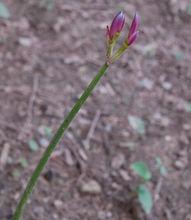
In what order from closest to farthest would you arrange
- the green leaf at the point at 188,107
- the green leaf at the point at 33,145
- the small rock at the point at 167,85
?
the green leaf at the point at 33,145 → the green leaf at the point at 188,107 → the small rock at the point at 167,85

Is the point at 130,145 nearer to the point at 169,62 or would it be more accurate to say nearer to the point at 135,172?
A: the point at 135,172

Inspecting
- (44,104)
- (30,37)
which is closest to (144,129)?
(44,104)

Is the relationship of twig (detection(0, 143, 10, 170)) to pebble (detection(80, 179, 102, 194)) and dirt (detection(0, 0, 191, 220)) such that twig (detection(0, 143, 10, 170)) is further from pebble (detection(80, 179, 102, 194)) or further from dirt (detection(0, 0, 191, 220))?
pebble (detection(80, 179, 102, 194))

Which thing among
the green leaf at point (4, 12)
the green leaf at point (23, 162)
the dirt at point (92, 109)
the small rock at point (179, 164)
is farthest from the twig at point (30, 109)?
the small rock at point (179, 164)

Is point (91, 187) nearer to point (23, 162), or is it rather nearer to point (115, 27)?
point (23, 162)

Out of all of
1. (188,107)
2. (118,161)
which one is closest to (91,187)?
(118,161)

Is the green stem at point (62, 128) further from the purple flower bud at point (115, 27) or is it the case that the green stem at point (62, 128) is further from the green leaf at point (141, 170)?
the green leaf at point (141, 170)
